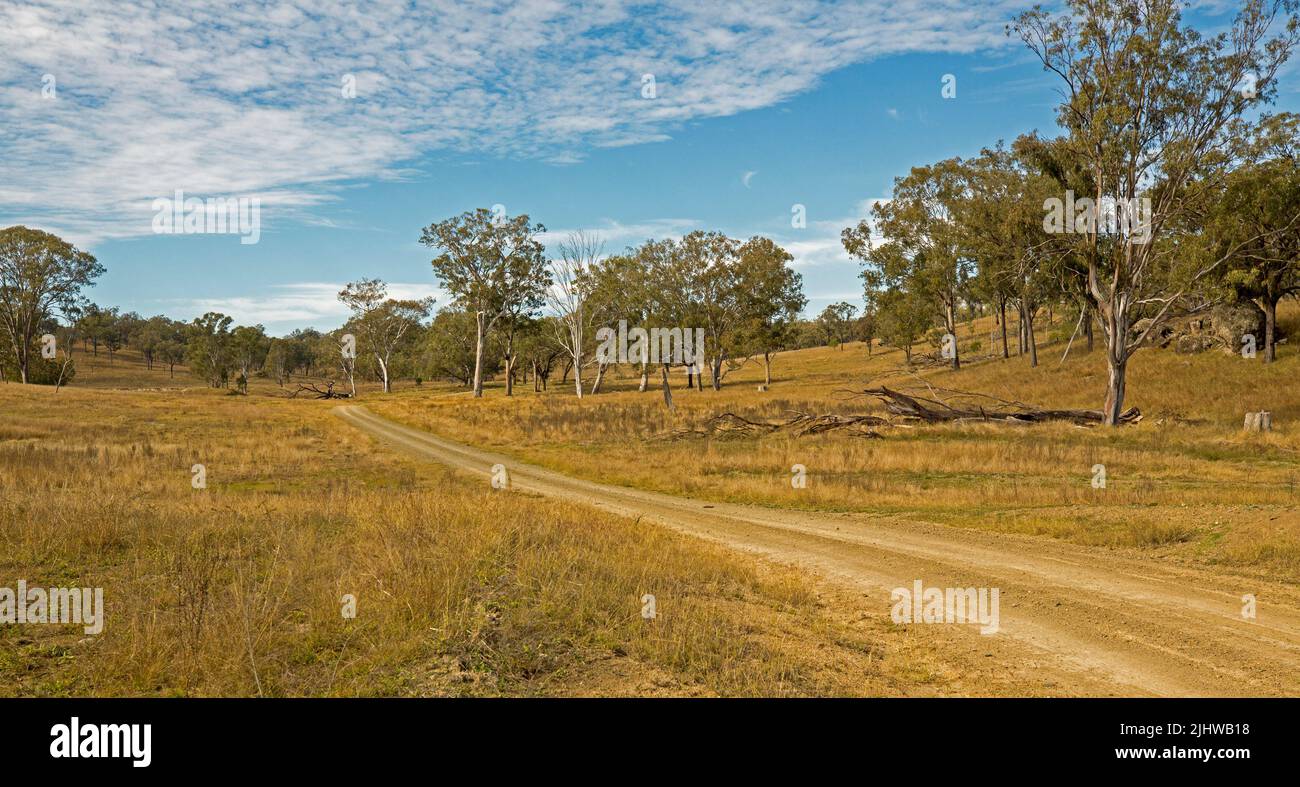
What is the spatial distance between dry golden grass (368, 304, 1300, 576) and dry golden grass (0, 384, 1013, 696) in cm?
693

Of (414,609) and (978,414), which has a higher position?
(978,414)

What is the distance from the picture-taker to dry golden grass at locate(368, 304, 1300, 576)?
13984 mm

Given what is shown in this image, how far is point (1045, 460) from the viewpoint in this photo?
75.9 feet

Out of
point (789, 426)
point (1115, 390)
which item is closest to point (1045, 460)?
point (789, 426)

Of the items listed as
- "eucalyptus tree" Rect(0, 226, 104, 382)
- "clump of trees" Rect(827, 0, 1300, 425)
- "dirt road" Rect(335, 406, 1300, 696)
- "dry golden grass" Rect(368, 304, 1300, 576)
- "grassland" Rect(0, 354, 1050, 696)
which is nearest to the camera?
"grassland" Rect(0, 354, 1050, 696)

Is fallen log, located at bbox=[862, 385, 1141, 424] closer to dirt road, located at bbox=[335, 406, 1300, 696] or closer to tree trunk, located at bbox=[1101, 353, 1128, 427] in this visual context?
tree trunk, located at bbox=[1101, 353, 1128, 427]

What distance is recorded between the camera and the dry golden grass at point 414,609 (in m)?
6.54

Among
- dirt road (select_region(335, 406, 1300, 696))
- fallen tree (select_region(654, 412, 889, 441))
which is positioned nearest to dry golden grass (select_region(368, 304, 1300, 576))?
fallen tree (select_region(654, 412, 889, 441))

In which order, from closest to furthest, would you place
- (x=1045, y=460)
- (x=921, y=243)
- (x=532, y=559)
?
(x=532, y=559), (x=1045, y=460), (x=921, y=243)

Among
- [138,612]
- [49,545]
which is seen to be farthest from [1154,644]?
[49,545]

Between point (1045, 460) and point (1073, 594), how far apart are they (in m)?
14.6

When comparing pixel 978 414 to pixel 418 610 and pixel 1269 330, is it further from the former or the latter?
pixel 418 610

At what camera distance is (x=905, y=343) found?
75250 mm

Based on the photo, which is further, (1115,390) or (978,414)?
(978,414)
